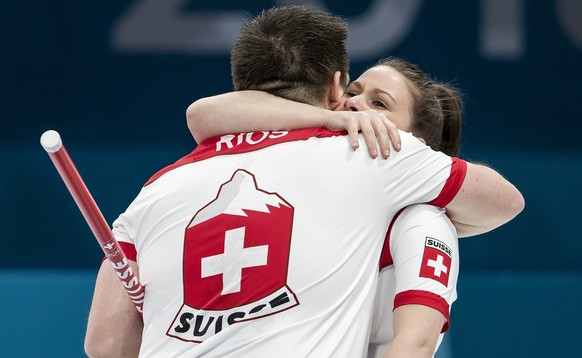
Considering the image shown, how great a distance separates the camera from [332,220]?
145cm

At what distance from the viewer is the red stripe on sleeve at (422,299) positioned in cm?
143

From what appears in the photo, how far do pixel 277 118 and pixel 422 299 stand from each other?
14.4 inches

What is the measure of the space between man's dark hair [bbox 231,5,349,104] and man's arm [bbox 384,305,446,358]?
397mm

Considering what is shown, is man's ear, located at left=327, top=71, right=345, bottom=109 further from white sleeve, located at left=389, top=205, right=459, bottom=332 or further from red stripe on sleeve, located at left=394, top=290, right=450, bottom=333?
red stripe on sleeve, located at left=394, top=290, right=450, bottom=333

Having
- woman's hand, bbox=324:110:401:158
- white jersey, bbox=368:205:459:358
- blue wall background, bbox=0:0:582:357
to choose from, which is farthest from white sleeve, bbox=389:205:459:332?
blue wall background, bbox=0:0:582:357

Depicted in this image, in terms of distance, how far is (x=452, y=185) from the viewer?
1519 mm

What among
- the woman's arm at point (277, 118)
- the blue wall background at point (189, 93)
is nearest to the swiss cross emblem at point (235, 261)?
the woman's arm at point (277, 118)

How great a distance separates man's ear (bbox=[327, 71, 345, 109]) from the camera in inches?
63.5

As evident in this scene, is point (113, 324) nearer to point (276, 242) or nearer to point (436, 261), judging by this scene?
point (276, 242)

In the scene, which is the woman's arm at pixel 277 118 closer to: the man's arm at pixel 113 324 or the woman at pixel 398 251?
the woman at pixel 398 251

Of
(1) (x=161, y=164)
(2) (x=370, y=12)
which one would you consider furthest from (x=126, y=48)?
(2) (x=370, y=12)

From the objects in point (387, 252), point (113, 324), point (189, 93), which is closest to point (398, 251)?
point (387, 252)

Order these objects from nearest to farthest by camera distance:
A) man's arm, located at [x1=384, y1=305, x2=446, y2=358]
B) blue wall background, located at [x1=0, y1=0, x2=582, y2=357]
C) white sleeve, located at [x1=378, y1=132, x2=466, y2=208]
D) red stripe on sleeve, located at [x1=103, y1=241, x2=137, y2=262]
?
man's arm, located at [x1=384, y1=305, x2=446, y2=358] → white sleeve, located at [x1=378, y1=132, x2=466, y2=208] → red stripe on sleeve, located at [x1=103, y1=241, x2=137, y2=262] → blue wall background, located at [x1=0, y1=0, x2=582, y2=357]

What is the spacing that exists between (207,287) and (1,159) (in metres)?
1.87
